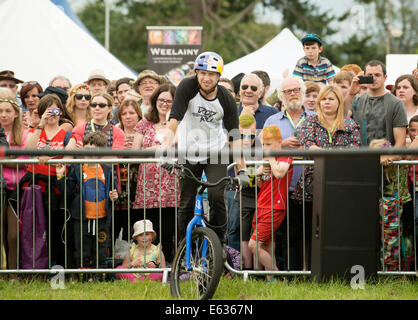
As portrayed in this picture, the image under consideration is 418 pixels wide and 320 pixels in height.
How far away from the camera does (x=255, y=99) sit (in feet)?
28.4

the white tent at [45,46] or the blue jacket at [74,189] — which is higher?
the white tent at [45,46]

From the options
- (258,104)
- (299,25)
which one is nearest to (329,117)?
(258,104)

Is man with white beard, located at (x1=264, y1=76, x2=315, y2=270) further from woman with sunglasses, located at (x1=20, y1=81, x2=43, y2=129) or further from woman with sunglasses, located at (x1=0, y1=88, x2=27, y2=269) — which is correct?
woman with sunglasses, located at (x1=20, y1=81, x2=43, y2=129)

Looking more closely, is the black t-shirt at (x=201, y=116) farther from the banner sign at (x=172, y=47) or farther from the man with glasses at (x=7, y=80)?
the banner sign at (x=172, y=47)

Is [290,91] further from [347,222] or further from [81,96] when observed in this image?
[81,96]

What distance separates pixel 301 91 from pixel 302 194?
1.34 m

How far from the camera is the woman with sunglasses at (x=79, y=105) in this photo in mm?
8852

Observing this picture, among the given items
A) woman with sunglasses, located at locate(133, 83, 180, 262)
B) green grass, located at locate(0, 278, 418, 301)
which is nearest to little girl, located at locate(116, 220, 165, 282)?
woman with sunglasses, located at locate(133, 83, 180, 262)

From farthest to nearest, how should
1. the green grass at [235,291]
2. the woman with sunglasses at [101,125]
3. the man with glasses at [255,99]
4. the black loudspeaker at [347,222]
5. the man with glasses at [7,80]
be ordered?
the man with glasses at [7,80] < the man with glasses at [255,99] < the woman with sunglasses at [101,125] < the black loudspeaker at [347,222] < the green grass at [235,291]

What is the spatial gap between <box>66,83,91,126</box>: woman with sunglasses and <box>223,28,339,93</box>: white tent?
21.3ft

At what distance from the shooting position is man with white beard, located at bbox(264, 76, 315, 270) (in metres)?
7.54

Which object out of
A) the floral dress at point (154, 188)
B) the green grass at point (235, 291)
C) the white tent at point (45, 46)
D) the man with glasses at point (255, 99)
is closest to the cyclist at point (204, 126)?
the green grass at point (235, 291)

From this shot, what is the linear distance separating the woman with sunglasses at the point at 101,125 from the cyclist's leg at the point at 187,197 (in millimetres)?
1592

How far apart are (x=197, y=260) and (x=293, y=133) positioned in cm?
251
